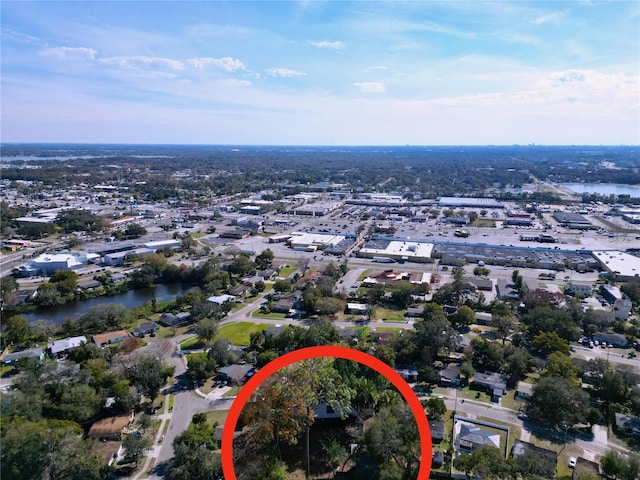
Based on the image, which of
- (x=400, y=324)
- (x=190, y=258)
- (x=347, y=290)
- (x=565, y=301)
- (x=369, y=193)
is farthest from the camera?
(x=369, y=193)

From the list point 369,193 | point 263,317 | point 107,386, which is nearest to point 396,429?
point 107,386

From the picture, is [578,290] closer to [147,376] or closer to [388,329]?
[388,329]

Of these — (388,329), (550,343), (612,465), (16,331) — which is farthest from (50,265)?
(612,465)

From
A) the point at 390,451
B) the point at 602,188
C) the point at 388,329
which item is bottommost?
the point at 388,329

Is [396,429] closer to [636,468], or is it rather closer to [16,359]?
[636,468]

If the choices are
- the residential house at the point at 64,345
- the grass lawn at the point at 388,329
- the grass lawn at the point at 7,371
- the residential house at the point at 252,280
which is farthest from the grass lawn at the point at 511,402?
the grass lawn at the point at 7,371

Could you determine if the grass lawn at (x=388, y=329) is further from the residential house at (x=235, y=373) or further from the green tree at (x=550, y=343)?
the residential house at (x=235, y=373)
